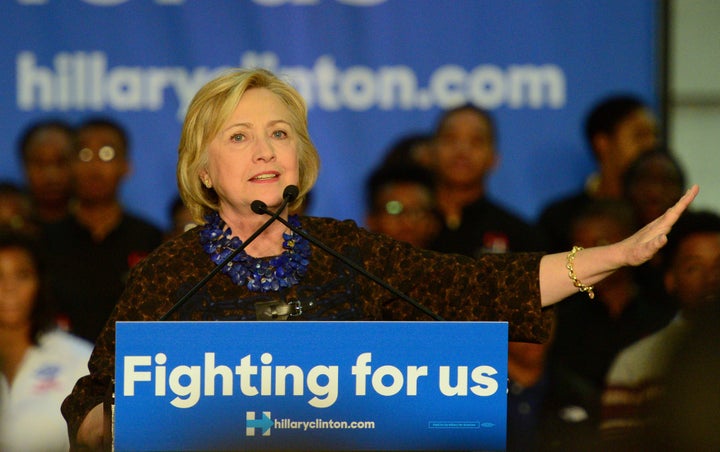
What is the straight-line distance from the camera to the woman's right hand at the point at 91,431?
7.30 ft

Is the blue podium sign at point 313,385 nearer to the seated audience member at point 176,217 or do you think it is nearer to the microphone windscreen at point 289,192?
the microphone windscreen at point 289,192

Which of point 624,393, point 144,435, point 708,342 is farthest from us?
point 624,393

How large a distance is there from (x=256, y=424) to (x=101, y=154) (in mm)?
3103

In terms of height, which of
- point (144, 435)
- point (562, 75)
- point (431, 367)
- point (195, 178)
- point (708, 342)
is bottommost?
point (144, 435)

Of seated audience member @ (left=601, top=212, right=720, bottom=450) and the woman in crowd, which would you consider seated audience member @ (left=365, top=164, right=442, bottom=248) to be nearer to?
seated audience member @ (left=601, top=212, right=720, bottom=450)

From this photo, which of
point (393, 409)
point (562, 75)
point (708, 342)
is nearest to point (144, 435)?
point (393, 409)

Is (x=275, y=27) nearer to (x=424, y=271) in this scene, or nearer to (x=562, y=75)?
(x=562, y=75)

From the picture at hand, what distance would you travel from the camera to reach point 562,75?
4820 mm

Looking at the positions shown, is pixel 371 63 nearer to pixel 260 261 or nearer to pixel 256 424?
pixel 260 261

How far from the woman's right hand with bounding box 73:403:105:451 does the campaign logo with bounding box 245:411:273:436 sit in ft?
1.42

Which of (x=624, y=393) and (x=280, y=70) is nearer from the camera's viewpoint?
(x=624, y=393)

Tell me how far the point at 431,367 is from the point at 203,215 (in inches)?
37.2

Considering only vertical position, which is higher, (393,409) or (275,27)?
(275,27)

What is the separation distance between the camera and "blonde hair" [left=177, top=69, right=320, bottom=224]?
8.26 ft
